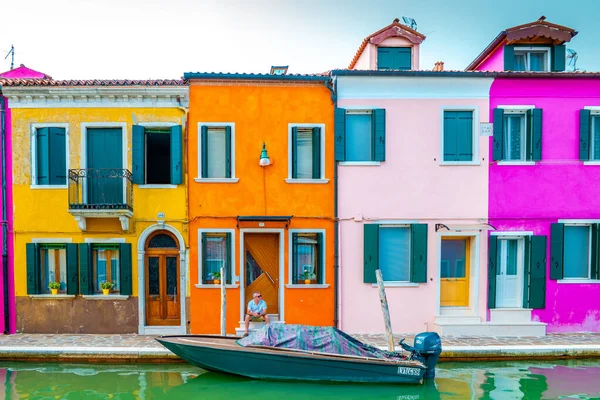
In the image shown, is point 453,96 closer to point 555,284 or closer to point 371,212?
point 371,212

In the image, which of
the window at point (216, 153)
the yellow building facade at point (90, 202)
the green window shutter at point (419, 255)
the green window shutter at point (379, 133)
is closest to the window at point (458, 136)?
the green window shutter at point (379, 133)

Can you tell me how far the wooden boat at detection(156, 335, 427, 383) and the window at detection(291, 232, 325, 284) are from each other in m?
2.95

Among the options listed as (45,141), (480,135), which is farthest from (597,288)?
(45,141)

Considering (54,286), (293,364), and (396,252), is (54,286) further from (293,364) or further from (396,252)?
(396,252)

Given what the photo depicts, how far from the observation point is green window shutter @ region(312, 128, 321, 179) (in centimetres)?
1207

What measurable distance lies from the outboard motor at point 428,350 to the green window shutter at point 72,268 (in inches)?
335

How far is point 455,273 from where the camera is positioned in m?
12.6

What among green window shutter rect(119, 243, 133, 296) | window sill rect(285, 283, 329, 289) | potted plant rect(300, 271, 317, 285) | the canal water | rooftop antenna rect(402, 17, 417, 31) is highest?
rooftop antenna rect(402, 17, 417, 31)

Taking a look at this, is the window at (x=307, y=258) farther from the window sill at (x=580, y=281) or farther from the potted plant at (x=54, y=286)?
the window sill at (x=580, y=281)

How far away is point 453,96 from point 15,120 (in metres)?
11.6

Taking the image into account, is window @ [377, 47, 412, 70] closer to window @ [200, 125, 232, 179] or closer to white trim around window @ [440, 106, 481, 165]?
white trim around window @ [440, 106, 481, 165]

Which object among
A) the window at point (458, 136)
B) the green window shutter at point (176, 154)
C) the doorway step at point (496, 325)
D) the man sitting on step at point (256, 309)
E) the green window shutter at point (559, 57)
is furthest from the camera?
the green window shutter at point (559, 57)

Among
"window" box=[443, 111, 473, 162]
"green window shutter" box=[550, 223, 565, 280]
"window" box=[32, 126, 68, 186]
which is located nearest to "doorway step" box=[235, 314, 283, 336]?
"window" box=[32, 126, 68, 186]

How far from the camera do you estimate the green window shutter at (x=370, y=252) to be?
12.0 meters
